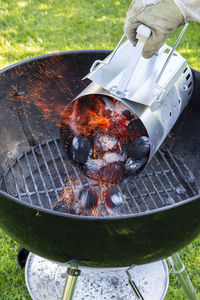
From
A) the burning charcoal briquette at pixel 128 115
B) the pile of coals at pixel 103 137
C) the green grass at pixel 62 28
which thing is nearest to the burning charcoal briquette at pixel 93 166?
the pile of coals at pixel 103 137

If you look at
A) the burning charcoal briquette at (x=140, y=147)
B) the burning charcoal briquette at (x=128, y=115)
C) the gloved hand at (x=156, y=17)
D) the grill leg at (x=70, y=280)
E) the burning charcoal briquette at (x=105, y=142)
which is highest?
the gloved hand at (x=156, y=17)

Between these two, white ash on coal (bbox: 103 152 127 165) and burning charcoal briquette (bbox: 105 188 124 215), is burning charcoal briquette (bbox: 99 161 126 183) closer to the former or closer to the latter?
white ash on coal (bbox: 103 152 127 165)

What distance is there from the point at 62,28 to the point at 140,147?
8.91ft

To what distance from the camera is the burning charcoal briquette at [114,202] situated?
5.75ft

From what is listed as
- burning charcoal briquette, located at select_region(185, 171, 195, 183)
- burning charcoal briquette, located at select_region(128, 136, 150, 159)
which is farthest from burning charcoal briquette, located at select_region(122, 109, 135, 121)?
burning charcoal briquette, located at select_region(185, 171, 195, 183)

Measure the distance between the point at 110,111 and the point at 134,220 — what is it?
0.61m

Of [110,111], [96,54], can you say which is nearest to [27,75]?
[96,54]

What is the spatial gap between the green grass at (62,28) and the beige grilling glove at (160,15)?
2242 mm

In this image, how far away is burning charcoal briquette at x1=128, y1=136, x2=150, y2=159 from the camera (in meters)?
1.46

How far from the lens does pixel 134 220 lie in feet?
3.49

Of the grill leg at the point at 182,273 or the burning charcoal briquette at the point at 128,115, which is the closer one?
the burning charcoal briquette at the point at 128,115

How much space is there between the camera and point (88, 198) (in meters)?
1.75

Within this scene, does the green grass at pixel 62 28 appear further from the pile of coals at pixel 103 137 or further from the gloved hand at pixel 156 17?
the gloved hand at pixel 156 17

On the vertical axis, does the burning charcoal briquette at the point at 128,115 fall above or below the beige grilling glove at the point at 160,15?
below
